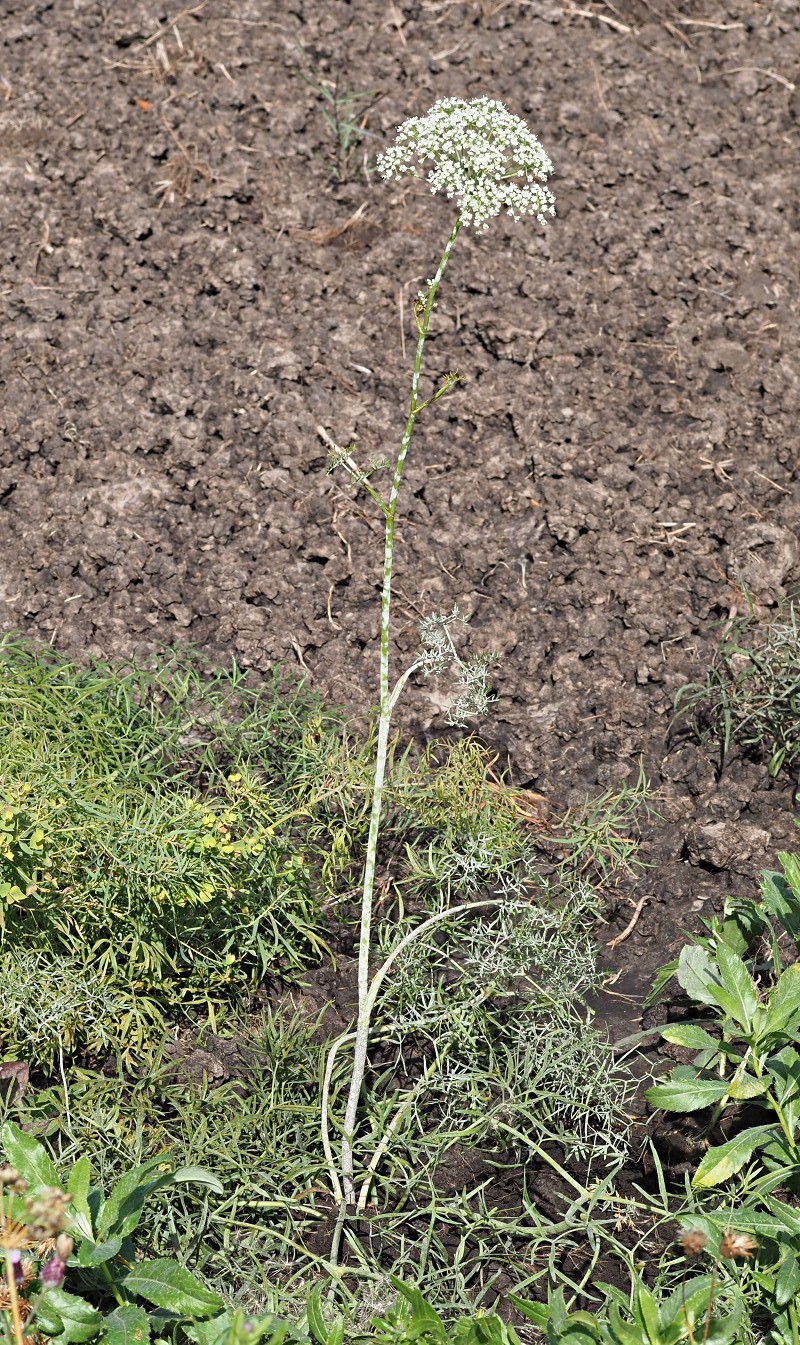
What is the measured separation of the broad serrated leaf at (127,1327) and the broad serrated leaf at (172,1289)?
0.03m

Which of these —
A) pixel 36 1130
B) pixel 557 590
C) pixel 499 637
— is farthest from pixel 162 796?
pixel 557 590

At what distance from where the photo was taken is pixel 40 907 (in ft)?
8.43

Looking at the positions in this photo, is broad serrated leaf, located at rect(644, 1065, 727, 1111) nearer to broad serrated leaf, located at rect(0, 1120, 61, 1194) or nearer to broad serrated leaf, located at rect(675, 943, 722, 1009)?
broad serrated leaf, located at rect(675, 943, 722, 1009)

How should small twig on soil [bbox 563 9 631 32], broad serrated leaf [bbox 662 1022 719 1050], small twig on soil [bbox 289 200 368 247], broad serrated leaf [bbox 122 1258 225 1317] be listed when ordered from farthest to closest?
small twig on soil [bbox 563 9 631 32] → small twig on soil [bbox 289 200 368 247] → broad serrated leaf [bbox 662 1022 719 1050] → broad serrated leaf [bbox 122 1258 225 1317]

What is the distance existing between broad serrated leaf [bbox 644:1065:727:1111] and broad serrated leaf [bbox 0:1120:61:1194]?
1.05 meters

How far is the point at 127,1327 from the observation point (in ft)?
6.37

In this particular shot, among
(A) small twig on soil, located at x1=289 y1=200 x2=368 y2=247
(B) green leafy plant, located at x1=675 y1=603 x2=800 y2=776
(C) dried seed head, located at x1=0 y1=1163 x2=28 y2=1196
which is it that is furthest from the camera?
(A) small twig on soil, located at x1=289 y1=200 x2=368 y2=247

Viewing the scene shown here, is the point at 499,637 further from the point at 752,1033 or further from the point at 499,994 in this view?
the point at 752,1033

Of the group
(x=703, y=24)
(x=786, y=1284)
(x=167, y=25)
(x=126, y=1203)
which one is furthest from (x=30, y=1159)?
(x=703, y=24)

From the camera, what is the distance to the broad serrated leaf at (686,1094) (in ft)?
7.43

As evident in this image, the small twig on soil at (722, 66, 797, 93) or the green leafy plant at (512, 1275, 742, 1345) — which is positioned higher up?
the small twig on soil at (722, 66, 797, 93)

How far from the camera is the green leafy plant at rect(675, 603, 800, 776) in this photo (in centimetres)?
316

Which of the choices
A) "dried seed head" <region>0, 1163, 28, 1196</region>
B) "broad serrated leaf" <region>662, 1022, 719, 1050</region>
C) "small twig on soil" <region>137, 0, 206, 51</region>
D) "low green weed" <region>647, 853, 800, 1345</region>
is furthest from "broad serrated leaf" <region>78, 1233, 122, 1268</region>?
"small twig on soil" <region>137, 0, 206, 51</region>

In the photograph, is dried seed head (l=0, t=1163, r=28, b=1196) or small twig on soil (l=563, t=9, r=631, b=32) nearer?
dried seed head (l=0, t=1163, r=28, b=1196)
